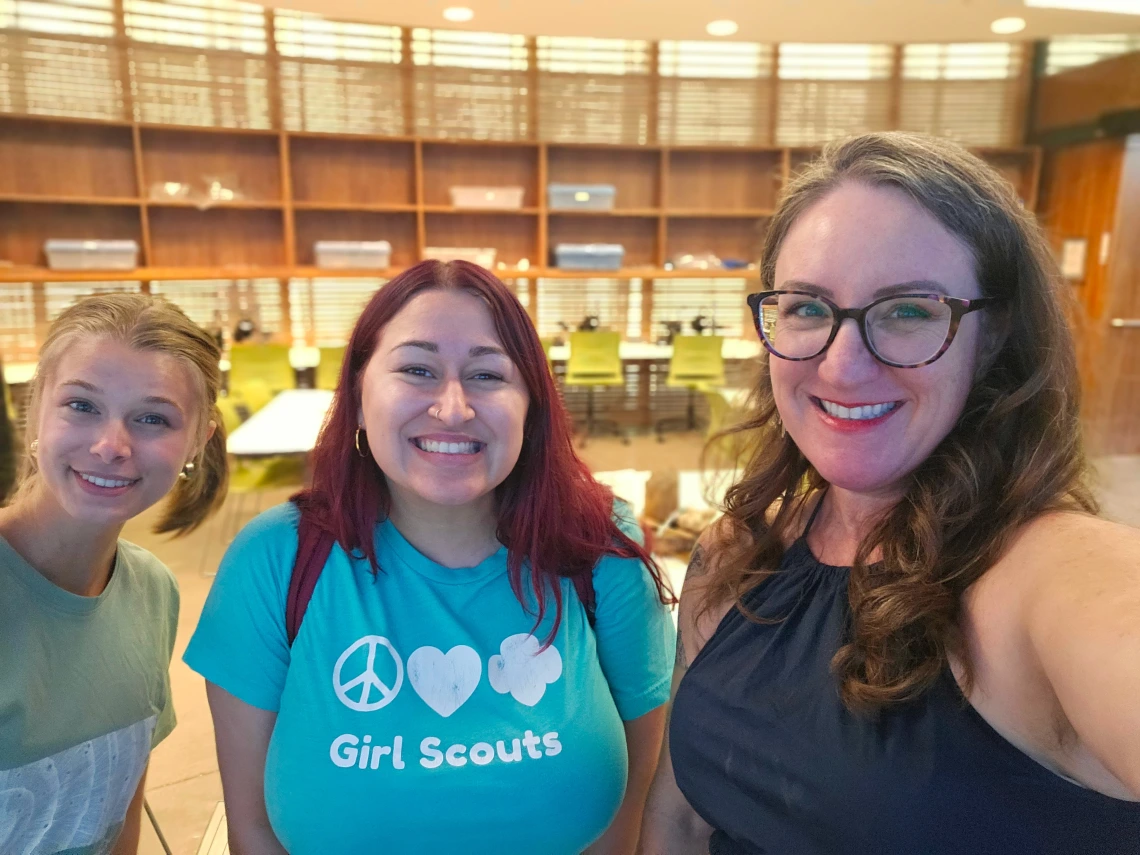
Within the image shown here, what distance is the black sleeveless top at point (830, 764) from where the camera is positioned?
73 cm

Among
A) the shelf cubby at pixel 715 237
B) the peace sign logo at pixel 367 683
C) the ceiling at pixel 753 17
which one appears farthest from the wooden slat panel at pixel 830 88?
the peace sign logo at pixel 367 683

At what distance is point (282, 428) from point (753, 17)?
3.98 m

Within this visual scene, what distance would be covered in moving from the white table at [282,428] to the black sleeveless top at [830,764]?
8.59 feet

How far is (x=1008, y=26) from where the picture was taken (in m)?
5.30

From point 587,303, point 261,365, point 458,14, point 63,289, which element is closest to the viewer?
point 458,14

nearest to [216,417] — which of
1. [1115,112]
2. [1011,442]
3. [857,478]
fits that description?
[857,478]

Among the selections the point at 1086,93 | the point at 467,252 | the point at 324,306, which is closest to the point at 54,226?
the point at 324,306

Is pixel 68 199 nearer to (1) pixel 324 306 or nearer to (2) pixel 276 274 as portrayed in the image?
(2) pixel 276 274

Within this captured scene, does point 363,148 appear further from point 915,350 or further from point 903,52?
point 915,350

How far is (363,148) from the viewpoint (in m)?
6.62

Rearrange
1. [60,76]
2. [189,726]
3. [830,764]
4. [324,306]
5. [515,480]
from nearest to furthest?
[830,764] → [515,480] → [189,726] → [60,76] → [324,306]

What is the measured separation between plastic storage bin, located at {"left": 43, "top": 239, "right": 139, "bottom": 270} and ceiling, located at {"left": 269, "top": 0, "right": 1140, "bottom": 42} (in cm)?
239

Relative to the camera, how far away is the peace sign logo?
1066 millimetres

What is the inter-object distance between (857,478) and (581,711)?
0.54 metres
